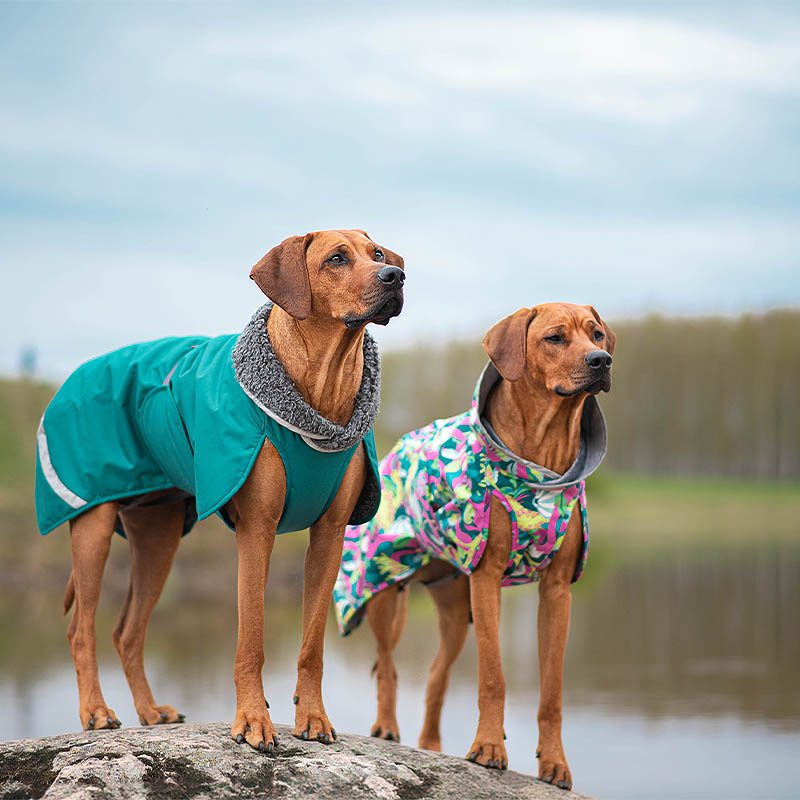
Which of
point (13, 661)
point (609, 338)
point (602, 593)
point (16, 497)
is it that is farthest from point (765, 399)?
point (609, 338)

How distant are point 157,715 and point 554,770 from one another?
7.14ft

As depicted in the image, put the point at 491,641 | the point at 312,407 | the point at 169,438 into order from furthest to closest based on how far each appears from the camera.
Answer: the point at 491,641, the point at 169,438, the point at 312,407

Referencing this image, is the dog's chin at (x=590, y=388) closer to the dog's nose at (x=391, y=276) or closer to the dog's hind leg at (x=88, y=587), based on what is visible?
the dog's nose at (x=391, y=276)

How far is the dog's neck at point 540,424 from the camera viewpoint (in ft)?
18.7

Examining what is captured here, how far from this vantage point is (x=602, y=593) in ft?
73.3

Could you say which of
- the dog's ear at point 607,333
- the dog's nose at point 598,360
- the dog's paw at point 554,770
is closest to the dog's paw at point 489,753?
the dog's paw at point 554,770

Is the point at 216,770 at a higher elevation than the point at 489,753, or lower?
higher

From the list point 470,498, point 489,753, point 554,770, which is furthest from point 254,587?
point 554,770

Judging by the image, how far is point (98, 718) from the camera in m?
5.45

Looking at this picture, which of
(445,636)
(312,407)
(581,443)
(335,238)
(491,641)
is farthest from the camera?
(445,636)

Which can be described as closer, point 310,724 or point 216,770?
point 216,770

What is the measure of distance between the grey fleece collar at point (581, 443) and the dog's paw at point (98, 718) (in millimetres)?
2416

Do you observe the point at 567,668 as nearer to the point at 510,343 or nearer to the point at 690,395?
the point at 510,343

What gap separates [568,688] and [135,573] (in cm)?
926
